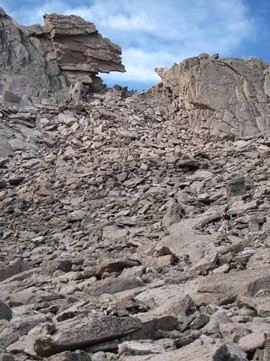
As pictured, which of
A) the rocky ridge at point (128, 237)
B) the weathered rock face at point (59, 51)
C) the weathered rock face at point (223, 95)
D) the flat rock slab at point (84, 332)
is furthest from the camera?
the weathered rock face at point (59, 51)

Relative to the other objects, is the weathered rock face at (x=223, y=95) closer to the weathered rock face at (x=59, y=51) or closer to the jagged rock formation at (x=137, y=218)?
the jagged rock formation at (x=137, y=218)

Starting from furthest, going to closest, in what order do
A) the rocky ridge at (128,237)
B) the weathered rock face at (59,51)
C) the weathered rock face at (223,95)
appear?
the weathered rock face at (59,51) → the weathered rock face at (223,95) → the rocky ridge at (128,237)

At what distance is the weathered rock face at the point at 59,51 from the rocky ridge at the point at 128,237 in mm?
3031

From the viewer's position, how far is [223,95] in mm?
28031

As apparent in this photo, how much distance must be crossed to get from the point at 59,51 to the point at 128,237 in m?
21.1

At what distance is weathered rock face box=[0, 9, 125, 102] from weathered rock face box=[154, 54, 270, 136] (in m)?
5.14

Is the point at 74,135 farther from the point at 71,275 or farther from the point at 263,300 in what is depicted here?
the point at 263,300

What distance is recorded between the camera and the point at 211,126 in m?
27.4

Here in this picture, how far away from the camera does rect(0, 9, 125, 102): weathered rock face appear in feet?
104

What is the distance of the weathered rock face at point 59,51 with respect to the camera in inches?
1242

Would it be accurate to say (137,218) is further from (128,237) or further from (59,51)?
(59,51)

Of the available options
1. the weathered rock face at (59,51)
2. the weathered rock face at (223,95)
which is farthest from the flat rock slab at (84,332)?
the weathered rock face at (59,51)

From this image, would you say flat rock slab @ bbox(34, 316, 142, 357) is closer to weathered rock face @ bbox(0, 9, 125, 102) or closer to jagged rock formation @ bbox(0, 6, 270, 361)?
jagged rock formation @ bbox(0, 6, 270, 361)

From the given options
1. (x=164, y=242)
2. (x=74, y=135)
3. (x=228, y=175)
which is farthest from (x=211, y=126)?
(x=164, y=242)
